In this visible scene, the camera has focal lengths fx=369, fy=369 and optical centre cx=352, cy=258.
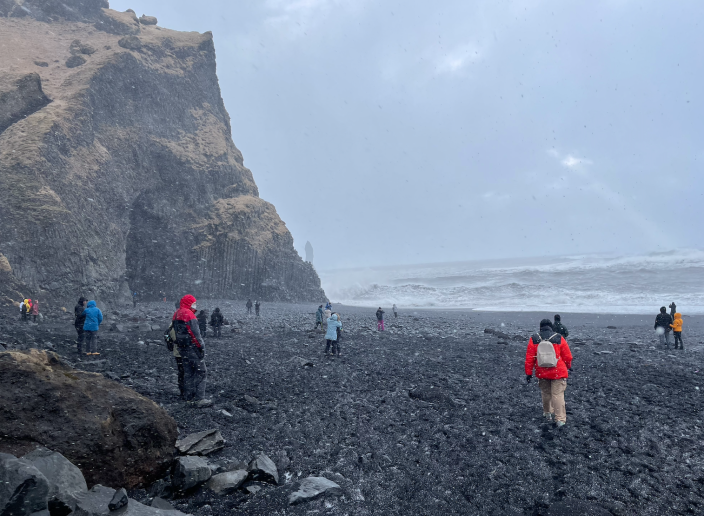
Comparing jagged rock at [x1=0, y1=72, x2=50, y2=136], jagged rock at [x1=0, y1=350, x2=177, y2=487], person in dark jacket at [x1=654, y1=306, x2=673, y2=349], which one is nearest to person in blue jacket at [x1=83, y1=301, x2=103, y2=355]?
jagged rock at [x1=0, y1=350, x2=177, y2=487]

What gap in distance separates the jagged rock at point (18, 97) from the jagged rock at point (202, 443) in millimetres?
35113

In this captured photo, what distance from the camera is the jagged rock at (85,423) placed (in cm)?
413

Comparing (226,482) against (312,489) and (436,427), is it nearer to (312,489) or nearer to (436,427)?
(312,489)

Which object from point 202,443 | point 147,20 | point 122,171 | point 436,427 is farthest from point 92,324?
point 147,20

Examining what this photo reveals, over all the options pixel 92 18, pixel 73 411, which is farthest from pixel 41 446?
pixel 92 18

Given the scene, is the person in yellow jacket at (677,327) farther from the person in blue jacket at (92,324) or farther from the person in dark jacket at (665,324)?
the person in blue jacket at (92,324)

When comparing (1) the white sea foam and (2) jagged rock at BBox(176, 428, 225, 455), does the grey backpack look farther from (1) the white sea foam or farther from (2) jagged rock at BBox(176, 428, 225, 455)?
(1) the white sea foam

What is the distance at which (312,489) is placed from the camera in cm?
478

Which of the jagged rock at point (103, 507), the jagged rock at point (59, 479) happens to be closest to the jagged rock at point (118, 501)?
the jagged rock at point (103, 507)

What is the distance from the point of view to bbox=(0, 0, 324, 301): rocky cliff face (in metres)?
25.4

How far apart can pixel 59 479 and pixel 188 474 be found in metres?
1.45

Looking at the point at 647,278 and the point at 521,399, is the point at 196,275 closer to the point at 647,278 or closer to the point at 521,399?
the point at 521,399

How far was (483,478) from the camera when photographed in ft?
17.7

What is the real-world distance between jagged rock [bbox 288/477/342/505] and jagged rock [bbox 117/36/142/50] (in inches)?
2186
